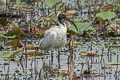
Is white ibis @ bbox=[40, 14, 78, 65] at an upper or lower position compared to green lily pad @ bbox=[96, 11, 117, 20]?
lower

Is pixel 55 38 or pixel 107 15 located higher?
pixel 107 15

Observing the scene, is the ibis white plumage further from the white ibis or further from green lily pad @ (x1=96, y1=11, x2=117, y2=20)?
green lily pad @ (x1=96, y1=11, x2=117, y2=20)

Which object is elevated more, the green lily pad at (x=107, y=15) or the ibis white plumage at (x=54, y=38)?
the green lily pad at (x=107, y=15)

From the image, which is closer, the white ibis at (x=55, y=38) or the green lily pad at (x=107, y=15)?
the white ibis at (x=55, y=38)

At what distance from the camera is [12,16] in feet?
44.3

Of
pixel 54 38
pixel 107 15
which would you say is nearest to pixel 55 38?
pixel 54 38

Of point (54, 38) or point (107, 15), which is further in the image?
point (107, 15)

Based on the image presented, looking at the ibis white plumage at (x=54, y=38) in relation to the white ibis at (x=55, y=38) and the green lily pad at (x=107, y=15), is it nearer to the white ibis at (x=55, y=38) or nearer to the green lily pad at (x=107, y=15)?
the white ibis at (x=55, y=38)

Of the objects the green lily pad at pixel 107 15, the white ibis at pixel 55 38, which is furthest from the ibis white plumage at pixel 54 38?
the green lily pad at pixel 107 15

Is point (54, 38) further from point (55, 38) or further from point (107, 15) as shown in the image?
point (107, 15)

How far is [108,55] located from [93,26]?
98.0 inches

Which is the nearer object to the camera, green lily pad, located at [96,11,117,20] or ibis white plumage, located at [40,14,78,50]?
ibis white plumage, located at [40,14,78,50]

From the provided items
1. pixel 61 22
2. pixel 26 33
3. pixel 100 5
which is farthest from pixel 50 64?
pixel 100 5

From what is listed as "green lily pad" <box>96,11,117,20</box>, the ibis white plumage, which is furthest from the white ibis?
"green lily pad" <box>96,11,117,20</box>
